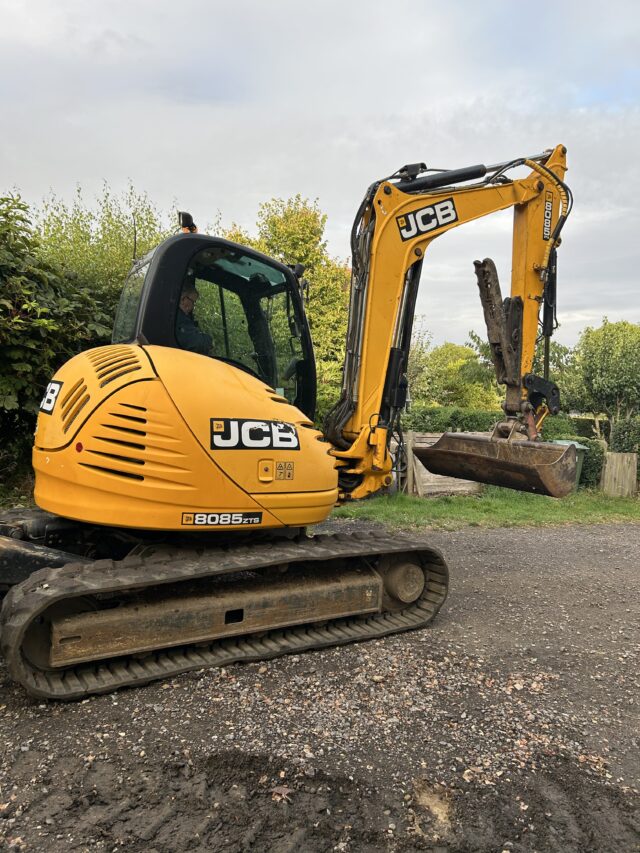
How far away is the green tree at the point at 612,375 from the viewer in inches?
584

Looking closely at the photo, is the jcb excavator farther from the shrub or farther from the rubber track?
the shrub

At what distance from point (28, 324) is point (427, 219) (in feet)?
15.3

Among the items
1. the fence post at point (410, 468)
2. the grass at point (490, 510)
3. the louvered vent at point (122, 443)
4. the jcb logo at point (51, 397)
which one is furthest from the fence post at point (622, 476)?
the jcb logo at point (51, 397)

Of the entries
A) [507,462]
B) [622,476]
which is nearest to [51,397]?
[507,462]

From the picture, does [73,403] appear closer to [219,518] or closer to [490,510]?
[219,518]

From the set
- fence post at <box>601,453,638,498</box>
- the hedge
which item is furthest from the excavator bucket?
the hedge

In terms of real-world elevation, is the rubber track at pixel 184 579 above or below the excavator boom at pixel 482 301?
below

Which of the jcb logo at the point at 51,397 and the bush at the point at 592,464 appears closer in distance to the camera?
the jcb logo at the point at 51,397

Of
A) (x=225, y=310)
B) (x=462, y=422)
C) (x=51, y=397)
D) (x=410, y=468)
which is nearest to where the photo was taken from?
(x=51, y=397)

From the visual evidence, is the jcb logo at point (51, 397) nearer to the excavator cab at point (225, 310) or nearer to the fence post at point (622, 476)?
the excavator cab at point (225, 310)

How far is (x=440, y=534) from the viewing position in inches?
321

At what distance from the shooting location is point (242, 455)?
3.81 metres

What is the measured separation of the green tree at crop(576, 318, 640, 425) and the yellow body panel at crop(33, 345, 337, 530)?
1324 centimetres

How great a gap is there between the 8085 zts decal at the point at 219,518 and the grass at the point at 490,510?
4926 mm
